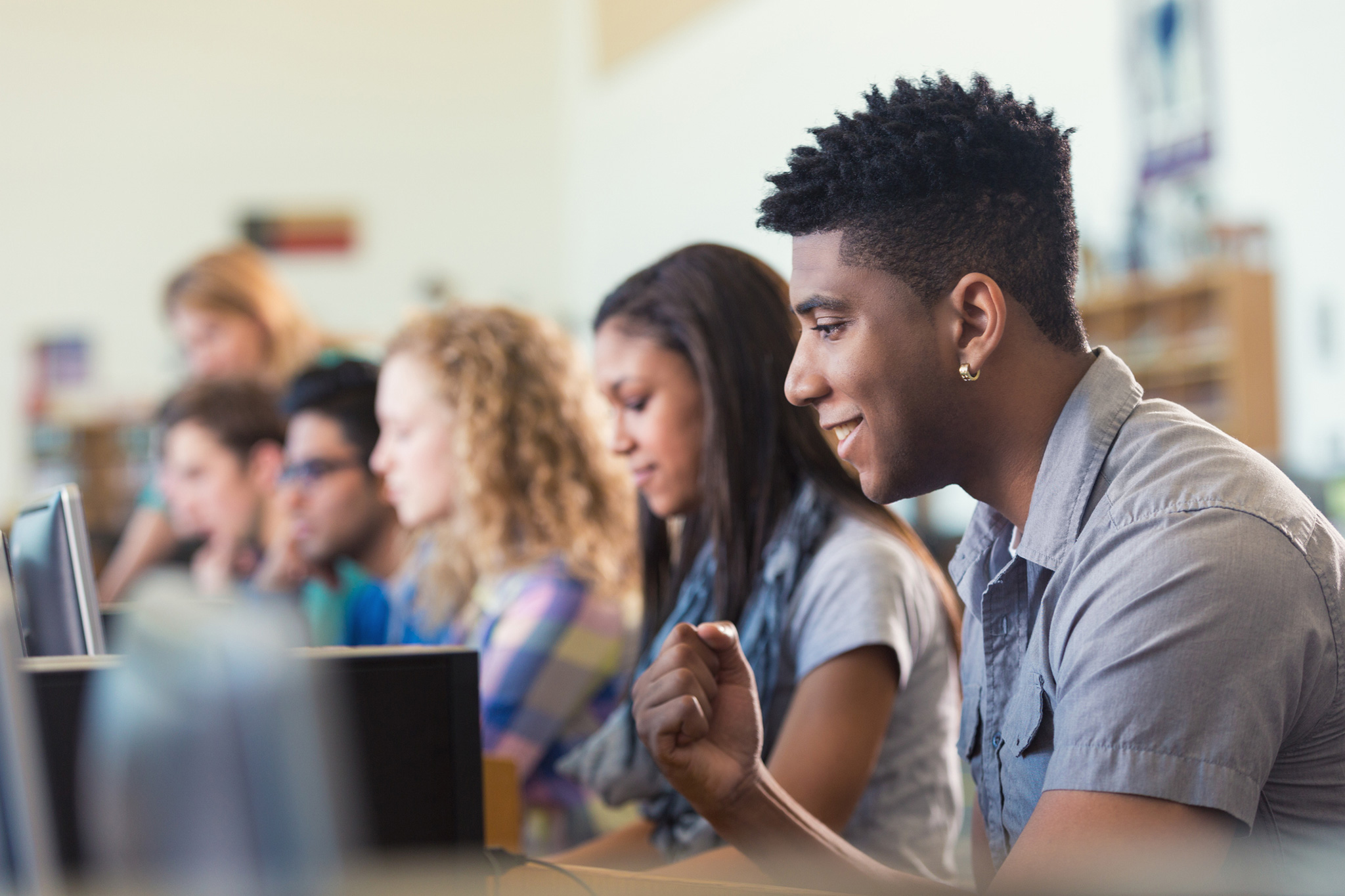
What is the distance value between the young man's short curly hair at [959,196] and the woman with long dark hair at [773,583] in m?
0.45

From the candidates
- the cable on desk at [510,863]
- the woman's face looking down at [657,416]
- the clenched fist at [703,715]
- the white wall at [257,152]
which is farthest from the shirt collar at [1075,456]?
the white wall at [257,152]

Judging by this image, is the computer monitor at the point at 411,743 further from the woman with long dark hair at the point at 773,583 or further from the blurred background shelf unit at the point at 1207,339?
the blurred background shelf unit at the point at 1207,339

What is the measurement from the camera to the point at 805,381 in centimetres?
101

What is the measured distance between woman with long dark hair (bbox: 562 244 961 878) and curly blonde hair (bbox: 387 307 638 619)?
0.41 metres

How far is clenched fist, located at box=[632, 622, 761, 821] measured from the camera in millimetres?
997

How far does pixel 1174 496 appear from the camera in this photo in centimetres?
83

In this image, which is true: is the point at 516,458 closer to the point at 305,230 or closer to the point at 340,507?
the point at 340,507

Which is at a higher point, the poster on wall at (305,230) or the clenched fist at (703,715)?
the poster on wall at (305,230)

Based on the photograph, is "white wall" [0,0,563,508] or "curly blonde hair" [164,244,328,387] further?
"white wall" [0,0,563,508]

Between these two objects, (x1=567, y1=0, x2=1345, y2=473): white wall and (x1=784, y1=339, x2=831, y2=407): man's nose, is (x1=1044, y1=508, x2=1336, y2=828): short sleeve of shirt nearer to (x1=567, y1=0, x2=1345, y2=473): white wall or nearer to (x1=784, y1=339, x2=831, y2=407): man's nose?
(x1=784, y1=339, x2=831, y2=407): man's nose

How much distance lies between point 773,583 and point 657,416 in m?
0.25

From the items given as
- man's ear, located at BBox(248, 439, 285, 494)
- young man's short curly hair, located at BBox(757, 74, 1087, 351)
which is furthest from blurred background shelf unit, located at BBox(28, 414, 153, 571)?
young man's short curly hair, located at BBox(757, 74, 1087, 351)

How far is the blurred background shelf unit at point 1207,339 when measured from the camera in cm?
532

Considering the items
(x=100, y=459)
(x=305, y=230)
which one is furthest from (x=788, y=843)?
(x=305, y=230)
